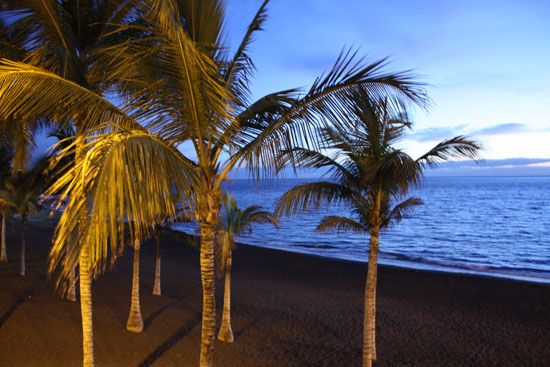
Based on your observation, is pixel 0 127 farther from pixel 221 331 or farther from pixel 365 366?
pixel 365 366

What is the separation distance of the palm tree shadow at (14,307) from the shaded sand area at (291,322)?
3cm

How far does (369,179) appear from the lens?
781cm

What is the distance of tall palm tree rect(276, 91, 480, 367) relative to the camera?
721 cm

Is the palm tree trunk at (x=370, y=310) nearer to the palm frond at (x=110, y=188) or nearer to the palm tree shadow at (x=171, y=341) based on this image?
the palm tree shadow at (x=171, y=341)

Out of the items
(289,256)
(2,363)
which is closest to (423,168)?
(2,363)

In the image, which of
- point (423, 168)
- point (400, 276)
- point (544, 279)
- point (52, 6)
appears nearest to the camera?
point (52, 6)

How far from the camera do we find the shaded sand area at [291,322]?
9078mm

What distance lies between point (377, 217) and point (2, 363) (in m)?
8.01

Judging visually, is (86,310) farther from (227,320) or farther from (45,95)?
(227,320)

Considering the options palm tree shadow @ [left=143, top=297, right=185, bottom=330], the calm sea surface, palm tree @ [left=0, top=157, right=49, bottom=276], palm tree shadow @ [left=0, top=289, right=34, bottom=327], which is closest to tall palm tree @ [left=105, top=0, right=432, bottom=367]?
palm tree shadow @ [left=143, top=297, right=185, bottom=330]

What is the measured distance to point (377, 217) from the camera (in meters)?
8.40

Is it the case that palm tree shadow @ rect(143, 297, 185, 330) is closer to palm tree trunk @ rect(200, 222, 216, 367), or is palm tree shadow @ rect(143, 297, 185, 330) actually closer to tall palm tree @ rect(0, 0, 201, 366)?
tall palm tree @ rect(0, 0, 201, 366)

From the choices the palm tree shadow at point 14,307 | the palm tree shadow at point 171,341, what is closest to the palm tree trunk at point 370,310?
the palm tree shadow at point 171,341

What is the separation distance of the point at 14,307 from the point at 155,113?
9.55 metres
